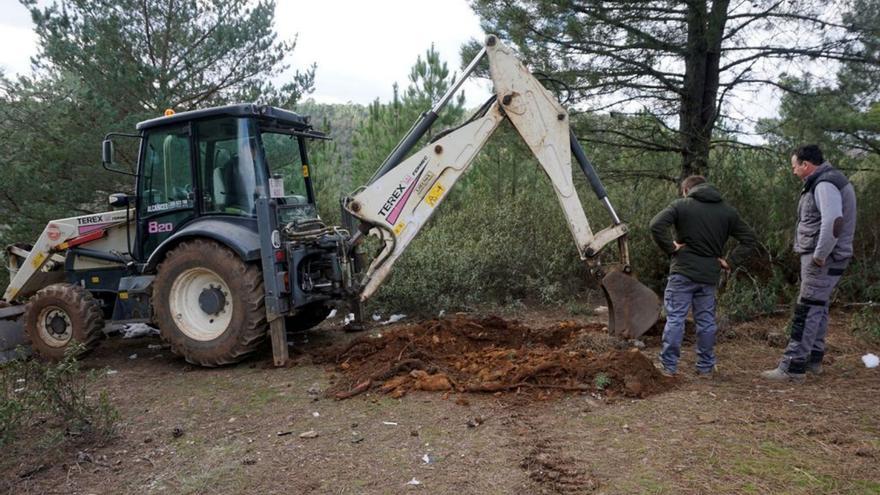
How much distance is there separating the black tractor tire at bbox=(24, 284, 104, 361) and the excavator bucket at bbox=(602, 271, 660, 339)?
5.20 meters

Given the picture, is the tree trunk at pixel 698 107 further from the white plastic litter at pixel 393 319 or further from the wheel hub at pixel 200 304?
the wheel hub at pixel 200 304

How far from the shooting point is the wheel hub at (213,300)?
5926mm

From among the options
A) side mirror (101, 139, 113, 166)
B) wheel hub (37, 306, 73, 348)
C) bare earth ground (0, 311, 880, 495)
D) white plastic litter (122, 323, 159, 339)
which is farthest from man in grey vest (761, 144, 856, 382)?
white plastic litter (122, 323, 159, 339)

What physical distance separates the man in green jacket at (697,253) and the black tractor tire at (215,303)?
3.63 metres

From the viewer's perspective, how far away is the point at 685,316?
5.01m

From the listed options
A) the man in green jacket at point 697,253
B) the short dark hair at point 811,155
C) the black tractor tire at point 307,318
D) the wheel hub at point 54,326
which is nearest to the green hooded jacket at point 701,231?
the man in green jacket at point 697,253

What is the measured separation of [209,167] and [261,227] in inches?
36.9

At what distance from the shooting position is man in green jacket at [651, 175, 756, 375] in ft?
16.3

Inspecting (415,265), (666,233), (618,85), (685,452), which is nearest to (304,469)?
(685,452)

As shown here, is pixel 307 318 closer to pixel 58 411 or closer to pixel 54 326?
pixel 54 326

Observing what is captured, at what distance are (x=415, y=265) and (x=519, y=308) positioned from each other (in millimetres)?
A: 1572

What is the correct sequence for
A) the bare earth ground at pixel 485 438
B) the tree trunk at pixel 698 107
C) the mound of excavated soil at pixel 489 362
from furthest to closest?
the tree trunk at pixel 698 107 → the mound of excavated soil at pixel 489 362 → the bare earth ground at pixel 485 438

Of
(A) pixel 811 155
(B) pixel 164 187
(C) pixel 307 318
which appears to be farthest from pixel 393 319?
(A) pixel 811 155

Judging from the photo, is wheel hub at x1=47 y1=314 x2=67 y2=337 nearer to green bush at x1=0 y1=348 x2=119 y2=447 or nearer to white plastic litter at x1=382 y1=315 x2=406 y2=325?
green bush at x1=0 y1=348 x2=119 y2=447
